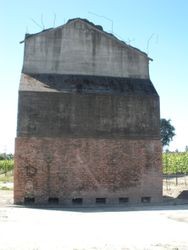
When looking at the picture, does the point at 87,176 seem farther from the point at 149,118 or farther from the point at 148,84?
the point at 148,84

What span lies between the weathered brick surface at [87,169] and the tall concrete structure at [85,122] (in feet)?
0.17

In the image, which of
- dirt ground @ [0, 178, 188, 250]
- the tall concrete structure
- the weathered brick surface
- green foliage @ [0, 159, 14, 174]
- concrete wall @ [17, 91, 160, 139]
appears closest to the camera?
dirt ground @ [0, 178, 188, 250]

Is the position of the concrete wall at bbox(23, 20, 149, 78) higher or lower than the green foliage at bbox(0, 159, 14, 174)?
higher

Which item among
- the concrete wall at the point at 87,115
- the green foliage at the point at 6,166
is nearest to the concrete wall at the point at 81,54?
the concrete wall at the point at 87,115

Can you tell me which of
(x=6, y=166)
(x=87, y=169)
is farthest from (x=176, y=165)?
(x=87, y=169)

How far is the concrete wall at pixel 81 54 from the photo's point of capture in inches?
1034

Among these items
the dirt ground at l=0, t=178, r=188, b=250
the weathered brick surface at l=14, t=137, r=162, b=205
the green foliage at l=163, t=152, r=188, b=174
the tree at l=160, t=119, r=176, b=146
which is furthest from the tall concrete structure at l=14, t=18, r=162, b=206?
the tree at l=160, t=119, r=176, b=146

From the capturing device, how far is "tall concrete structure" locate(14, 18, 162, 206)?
78.8 ft

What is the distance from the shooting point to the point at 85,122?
24.9 m

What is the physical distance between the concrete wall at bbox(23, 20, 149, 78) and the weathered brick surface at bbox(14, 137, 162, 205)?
4.44m

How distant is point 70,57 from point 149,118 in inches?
225

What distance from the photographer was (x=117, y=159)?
24938mm

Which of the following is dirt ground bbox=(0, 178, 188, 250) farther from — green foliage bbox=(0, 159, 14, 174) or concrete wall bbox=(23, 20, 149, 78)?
green foliage bbox=(0, 159, 14, 174)

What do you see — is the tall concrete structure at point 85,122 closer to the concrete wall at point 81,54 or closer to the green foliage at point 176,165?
the concrete wall at point 81,54
